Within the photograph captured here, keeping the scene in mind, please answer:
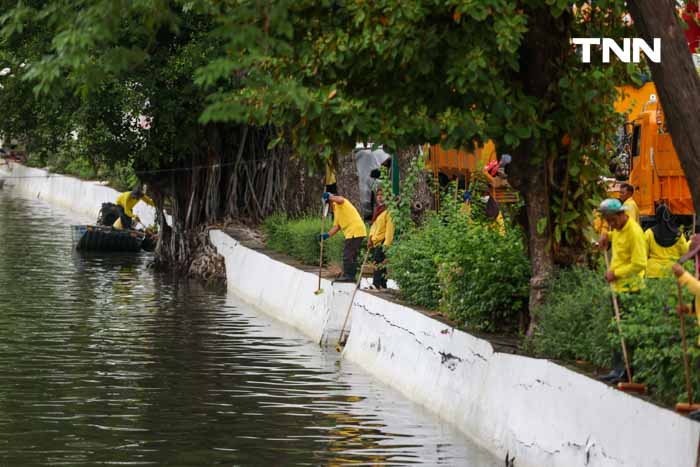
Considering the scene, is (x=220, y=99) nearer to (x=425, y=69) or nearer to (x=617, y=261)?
(x=425, y=69)

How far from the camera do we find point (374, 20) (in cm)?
1430

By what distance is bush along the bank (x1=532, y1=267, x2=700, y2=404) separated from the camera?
1162 centimetres

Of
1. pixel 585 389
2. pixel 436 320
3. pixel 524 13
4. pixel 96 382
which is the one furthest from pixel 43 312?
pixel 585 389

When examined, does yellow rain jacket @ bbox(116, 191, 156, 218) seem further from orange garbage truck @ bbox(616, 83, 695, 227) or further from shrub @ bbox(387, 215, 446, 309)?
shrub @ bbox(387, 215, 446, 309)

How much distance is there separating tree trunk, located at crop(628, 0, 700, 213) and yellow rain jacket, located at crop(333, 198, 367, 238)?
35.9 ft

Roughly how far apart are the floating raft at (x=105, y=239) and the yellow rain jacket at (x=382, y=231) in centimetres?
1739

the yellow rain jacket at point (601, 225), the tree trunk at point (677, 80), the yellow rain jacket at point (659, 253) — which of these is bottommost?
the yellow rain jacket at point (659, 253)

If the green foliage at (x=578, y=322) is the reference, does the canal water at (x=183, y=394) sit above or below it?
below

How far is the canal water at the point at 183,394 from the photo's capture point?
14836 millimetres

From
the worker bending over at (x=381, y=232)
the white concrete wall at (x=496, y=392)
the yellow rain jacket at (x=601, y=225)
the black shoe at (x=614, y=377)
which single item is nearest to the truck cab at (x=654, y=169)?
the worker bending over at (x=381, y=232)

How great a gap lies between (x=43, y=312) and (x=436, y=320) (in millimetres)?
11113

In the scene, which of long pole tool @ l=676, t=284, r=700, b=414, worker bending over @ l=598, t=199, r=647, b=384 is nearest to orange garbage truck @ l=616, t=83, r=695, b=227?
worker bending over @ l=598, t=199, r=647, b=384

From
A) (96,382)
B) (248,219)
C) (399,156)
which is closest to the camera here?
(96,382)

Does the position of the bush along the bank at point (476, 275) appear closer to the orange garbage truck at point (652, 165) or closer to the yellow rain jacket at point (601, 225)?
the yellow rain jacket at point (601, 225)
